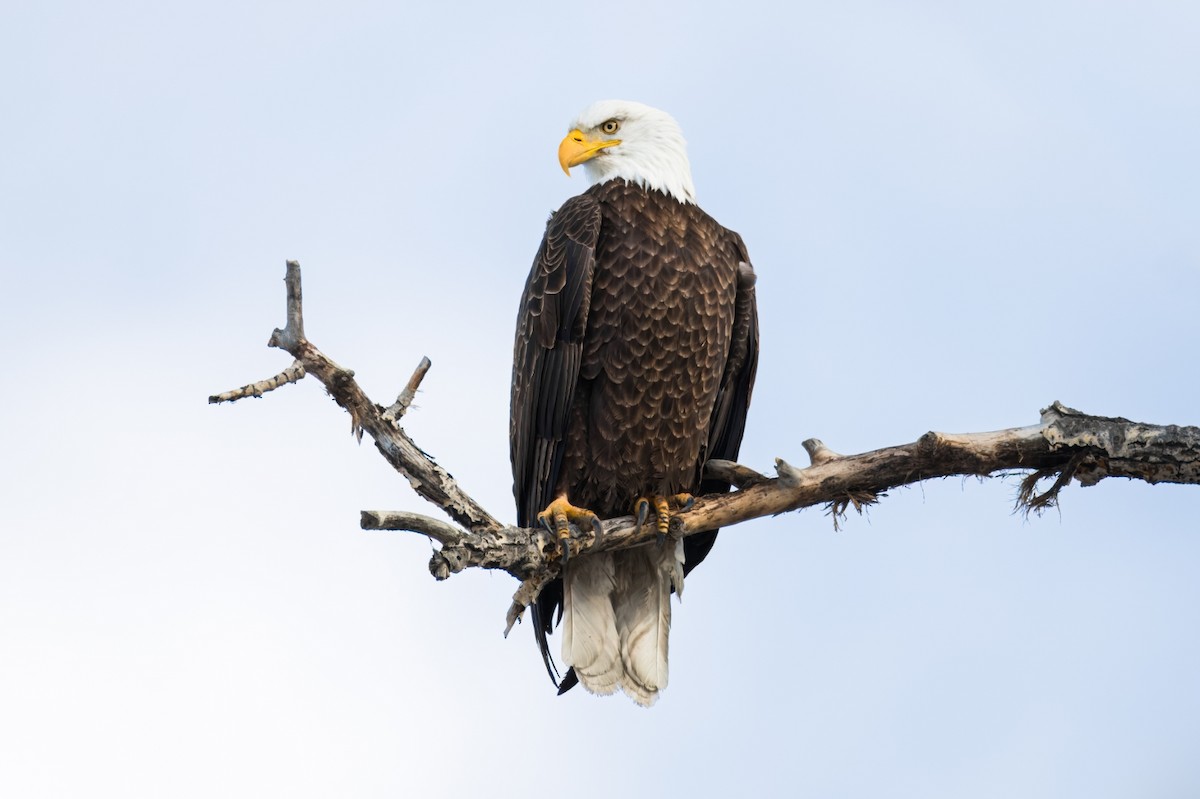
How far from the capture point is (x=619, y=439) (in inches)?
218

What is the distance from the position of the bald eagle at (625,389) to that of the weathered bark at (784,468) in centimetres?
19

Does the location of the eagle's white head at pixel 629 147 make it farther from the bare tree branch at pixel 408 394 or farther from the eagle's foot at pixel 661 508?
the bare tree branch at pixel 408 394

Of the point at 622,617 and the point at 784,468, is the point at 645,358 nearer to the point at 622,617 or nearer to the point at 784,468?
the point at 784,468

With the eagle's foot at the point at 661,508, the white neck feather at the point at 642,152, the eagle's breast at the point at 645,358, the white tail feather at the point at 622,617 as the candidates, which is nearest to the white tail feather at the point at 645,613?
the white tail feather at the point at 622,617

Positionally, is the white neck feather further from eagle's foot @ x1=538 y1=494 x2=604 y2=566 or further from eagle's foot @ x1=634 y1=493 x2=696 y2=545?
eagle's foot @ x1=538 y1=494 x2=604 y2=566

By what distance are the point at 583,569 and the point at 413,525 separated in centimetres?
151

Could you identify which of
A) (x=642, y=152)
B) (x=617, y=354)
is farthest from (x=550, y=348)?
(x=642, y=152)

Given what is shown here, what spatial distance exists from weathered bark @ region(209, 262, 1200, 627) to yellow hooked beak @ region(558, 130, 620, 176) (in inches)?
65.3

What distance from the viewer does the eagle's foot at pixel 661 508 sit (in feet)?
18.2

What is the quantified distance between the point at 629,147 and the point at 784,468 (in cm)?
180

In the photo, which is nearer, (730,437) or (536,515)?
→ (536,515)

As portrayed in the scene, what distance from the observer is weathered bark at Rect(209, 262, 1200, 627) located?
4.69 meters

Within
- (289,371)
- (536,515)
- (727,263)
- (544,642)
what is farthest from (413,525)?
(727,263)

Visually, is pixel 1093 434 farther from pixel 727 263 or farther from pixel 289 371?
pixel 289 371
